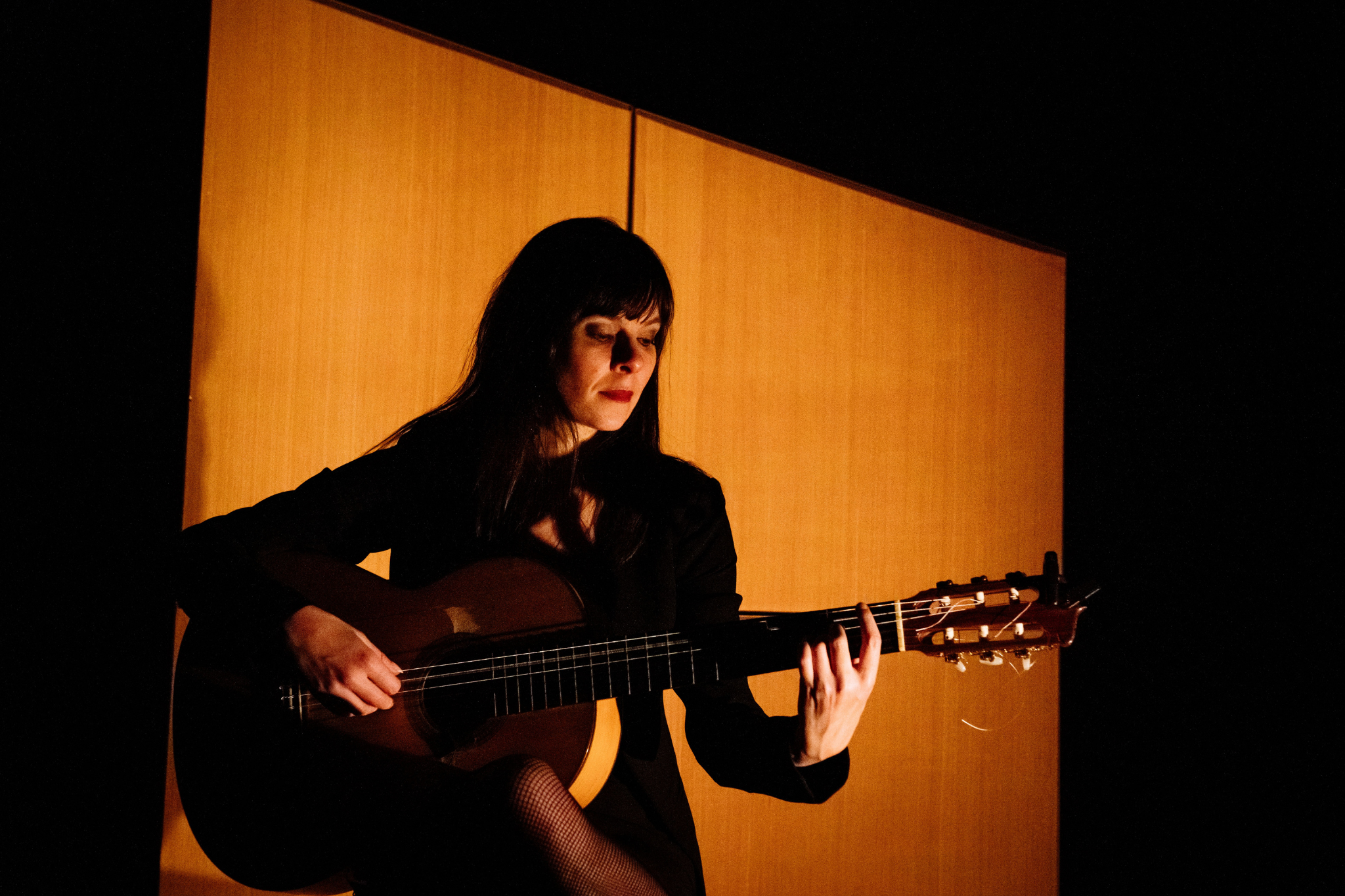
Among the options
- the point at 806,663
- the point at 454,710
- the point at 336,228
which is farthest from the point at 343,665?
the point at 336,228

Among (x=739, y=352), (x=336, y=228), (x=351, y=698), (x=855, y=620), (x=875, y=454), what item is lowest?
(x=351, y=698)

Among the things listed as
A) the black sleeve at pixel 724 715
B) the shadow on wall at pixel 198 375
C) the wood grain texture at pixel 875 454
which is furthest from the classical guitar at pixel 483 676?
the wood grain texture at pixel 875 454

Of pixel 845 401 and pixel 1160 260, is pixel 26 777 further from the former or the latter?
pixel 1160 260

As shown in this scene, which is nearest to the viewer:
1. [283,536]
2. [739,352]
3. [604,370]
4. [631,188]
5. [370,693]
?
[370,693]

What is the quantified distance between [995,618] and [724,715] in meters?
0.43

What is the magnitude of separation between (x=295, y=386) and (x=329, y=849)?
851 millimetres

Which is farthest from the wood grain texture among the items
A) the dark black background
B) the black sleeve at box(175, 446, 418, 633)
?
the black sleeve at box(175, 446, 418, 633)

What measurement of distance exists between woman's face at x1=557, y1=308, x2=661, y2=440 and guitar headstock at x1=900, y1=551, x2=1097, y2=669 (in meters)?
0.55

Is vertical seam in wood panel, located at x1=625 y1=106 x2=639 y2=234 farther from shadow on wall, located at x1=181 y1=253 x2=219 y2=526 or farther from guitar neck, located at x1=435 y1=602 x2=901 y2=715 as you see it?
guitar neck, located at x1=435 y1=602 x2=901 y2=715

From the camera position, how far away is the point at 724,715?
1.39 meters

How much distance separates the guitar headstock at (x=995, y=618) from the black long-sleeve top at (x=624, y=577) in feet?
0.77

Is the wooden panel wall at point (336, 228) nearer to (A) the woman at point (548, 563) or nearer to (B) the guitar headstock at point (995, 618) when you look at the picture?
(A) the woman at point (548, 563)

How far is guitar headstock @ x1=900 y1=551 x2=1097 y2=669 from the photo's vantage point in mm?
1233

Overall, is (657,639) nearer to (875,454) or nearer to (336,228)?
(336,228)
